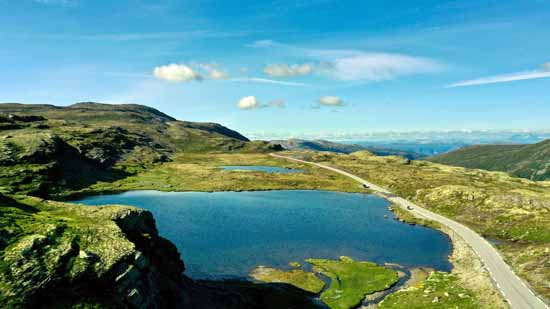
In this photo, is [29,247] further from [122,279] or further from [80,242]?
[122,279]

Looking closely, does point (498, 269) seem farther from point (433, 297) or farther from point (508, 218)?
point (508, 218)

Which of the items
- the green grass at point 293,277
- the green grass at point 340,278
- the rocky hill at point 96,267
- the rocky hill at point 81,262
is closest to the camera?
the rocky hill at point 81,262

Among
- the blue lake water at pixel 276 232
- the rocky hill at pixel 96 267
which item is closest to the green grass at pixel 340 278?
the rocky hill at pixel 96 267

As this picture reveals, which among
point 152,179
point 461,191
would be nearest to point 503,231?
point 461,191

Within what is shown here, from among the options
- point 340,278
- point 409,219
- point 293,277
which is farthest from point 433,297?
point 409,219

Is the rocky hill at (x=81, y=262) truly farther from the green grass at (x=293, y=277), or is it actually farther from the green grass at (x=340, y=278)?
the green grass at (x=340, y=278)

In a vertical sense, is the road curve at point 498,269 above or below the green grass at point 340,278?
above

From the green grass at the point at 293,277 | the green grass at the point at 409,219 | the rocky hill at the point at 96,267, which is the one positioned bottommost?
the green grass at the point at 293,277
